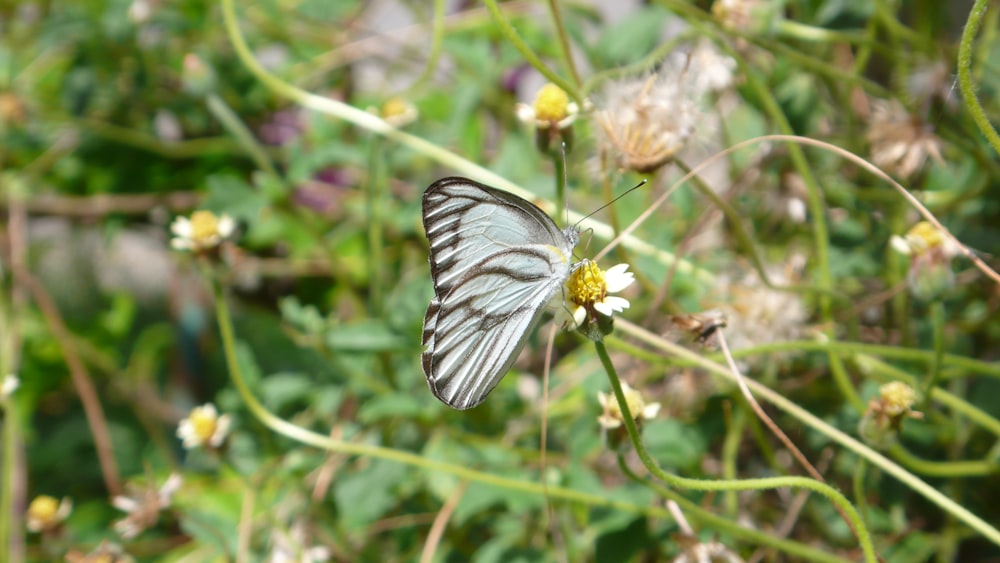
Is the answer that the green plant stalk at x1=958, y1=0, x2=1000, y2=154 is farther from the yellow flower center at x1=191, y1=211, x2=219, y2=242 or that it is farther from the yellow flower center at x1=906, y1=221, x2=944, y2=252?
the yellow flower center at x1=191, y1=211, x2=219, y2=242

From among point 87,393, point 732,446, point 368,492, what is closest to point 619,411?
point 732,446

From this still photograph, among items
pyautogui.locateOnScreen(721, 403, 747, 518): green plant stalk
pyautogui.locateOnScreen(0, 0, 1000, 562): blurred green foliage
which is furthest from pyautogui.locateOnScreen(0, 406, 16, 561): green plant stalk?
pyautogui.locateOnScreen(721, 403, 747, 518): green plant stalk

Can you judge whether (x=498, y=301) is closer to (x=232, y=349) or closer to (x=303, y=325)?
(x=232, y=349)

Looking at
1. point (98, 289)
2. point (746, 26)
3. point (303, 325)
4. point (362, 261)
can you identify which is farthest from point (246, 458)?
point (98, 289)

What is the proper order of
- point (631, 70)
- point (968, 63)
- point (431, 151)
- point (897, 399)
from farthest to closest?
point (431, 151), point (631, 70), point (897, 399), point (968, 63)

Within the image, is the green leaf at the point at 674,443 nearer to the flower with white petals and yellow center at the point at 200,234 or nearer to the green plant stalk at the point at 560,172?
the green plant stalk at the point at 560,172

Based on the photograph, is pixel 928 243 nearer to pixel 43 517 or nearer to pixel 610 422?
pixel 610 422

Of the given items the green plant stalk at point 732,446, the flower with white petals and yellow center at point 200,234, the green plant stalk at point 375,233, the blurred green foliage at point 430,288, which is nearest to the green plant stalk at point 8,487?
the blurred green foliage at point 430,288
